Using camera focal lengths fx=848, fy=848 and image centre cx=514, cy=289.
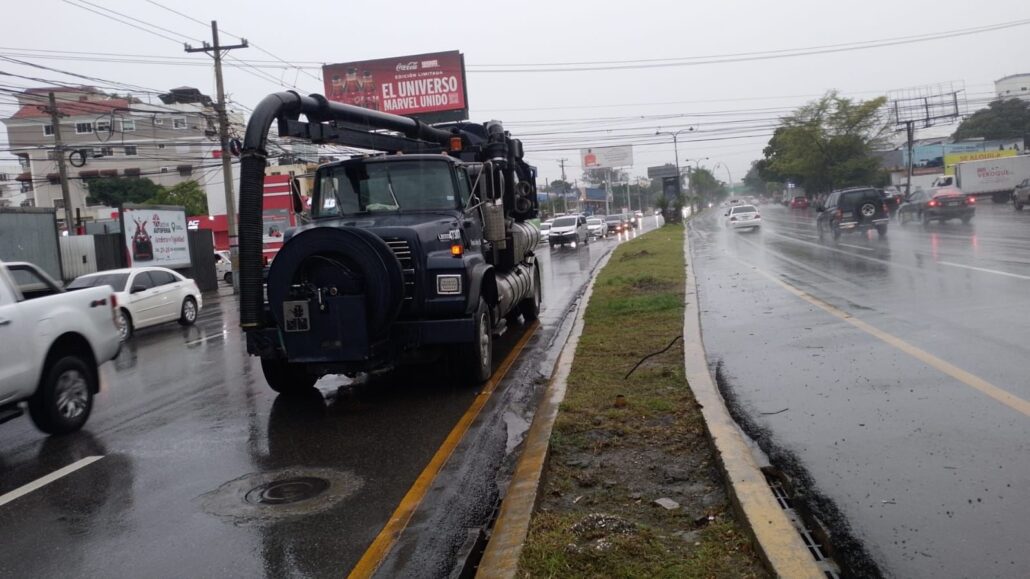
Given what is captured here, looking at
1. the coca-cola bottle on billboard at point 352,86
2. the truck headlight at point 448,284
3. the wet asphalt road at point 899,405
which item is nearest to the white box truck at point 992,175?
the coca-cola bottle on billboard at point 352,86

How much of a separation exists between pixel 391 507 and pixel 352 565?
951 mm

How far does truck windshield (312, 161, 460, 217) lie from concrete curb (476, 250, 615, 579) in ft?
9.62

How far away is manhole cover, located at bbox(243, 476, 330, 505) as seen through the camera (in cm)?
579

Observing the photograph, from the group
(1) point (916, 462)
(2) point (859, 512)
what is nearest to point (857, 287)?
(1) point (916, 462)

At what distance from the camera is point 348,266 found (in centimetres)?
820

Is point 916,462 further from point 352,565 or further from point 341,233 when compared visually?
point 341,233

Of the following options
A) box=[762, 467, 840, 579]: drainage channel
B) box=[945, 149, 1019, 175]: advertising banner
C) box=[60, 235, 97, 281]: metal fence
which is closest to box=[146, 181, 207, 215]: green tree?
box=[60, 235, 97, 281]: metal fence

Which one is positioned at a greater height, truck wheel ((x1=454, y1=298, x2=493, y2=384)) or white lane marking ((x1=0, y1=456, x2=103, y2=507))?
truck wheel ((x1=454, y1=298, x2=493, y2=384))

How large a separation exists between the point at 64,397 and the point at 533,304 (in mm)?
8485

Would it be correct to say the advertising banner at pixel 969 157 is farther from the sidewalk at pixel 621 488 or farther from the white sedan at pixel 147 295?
the sidewalk at pixel 621 488

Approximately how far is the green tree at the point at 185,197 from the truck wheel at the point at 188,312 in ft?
161

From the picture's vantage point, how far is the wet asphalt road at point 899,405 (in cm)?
438

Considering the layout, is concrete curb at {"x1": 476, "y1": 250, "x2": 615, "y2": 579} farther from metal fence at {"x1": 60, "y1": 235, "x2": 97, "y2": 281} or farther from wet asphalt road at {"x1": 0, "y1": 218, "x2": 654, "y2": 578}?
metal fence at {"x1": 60, "y1": 235, "x2": 97, "y2": 281}

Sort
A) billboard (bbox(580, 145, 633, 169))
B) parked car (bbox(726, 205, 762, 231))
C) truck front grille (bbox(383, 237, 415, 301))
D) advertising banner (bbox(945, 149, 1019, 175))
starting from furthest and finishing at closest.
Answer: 1. billboard (bbox(580, 145, 633, 169))
2. advertising banner (bbox(945, 149, 1019, 175))
3. parked car (bbox(726, 205, 762, 231))
4. truck front grille (bbox(383, 237, 415, 301))
